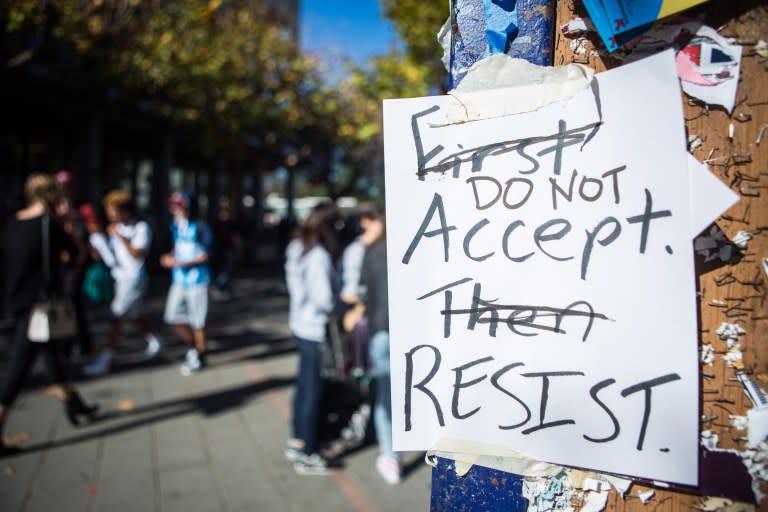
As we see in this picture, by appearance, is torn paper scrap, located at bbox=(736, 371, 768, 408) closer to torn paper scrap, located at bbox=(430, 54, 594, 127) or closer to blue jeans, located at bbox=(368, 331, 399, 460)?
torn paper scrap, located at bbox=(430, 54, 594, 127)

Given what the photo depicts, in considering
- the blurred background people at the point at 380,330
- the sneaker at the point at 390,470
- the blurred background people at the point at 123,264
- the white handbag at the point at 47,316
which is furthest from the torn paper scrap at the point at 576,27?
the blurred background people at the point at 123,264

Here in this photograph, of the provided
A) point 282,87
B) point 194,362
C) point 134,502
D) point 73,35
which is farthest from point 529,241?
point 282,87

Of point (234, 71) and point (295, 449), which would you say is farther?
point (234, 71)

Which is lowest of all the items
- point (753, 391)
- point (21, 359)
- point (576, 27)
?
point (21, 359)

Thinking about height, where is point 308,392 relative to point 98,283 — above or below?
below

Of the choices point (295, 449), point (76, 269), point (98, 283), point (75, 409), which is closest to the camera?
point (295, 449)

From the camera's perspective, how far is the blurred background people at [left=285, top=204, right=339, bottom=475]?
11.4 feet

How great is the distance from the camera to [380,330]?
341 centimetres

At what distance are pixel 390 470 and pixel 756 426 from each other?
2.92m

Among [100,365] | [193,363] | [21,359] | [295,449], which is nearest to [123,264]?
[100,365]

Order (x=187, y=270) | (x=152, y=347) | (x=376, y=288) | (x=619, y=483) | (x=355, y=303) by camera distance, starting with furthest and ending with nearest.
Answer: (x=152, y=347)
(x=187, y=270)
(x=355, y=303)
(x=376, y=288)
(x=619, y=483)

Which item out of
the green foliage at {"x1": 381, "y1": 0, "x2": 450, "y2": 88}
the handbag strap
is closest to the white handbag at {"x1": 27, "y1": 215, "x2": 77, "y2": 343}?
the handbag strap

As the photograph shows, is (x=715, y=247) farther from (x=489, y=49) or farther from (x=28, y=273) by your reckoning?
(x=28, y=273)

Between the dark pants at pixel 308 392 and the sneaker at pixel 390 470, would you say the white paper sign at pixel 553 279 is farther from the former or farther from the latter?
the sneaker at pixel 390 470
